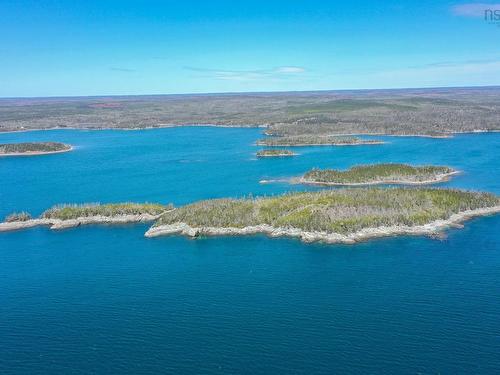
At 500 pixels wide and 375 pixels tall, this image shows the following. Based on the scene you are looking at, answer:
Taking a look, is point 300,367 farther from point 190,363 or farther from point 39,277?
point 39,277

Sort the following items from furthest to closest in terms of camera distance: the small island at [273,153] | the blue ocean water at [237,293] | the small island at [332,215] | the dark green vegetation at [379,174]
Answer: the small island at [273,153] → the dark green vegetation at [379,174] → the small island at [332,215] → the blue ocean water at [237,293]

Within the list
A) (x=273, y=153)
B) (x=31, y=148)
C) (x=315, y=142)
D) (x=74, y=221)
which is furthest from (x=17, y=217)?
(x=315, y=142)

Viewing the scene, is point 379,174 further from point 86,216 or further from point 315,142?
point 315,142

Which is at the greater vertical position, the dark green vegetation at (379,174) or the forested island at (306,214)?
the dark green vegetation at (379,174)

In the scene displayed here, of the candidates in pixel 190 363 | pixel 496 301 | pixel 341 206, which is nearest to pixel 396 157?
pixel 341 206

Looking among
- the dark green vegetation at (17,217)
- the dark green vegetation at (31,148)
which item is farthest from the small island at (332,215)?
the dark green vegetation at (31,148)

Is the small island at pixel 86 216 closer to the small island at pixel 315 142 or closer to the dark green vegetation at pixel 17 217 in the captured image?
the dark green vegetation at pixel 17 217
